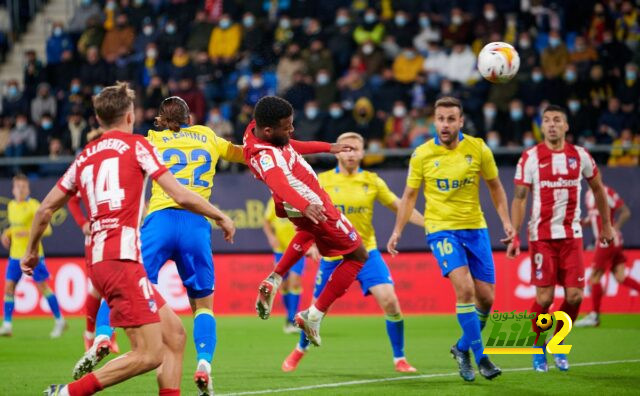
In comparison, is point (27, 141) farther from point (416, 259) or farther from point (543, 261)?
point (543, 261)

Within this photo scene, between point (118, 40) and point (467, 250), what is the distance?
1677 cm

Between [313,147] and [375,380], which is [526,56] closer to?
[375,380]

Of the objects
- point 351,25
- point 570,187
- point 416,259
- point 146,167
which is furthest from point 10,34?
point 146,167

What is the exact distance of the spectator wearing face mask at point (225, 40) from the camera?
23453 mm

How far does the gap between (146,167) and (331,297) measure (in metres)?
2.71

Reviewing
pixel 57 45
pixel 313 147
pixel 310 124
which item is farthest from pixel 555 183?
pixel 57 45

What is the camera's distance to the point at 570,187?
10586 millimetres

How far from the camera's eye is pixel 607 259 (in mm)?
15992

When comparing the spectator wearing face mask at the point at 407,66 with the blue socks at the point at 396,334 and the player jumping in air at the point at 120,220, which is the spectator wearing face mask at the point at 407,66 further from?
the player jumping in air at the point at 120,220

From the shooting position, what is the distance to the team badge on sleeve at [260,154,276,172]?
322 inches

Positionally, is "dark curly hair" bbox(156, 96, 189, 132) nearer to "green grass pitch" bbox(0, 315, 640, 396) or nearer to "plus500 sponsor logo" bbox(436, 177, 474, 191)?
"green grass pitch" bbox(0, 315, 640, 396)

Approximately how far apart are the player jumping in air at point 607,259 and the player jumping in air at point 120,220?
34.0ft

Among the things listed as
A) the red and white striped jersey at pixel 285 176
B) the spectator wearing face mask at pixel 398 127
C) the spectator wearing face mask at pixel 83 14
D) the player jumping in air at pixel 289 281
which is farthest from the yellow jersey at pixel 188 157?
the spectator wearing face mask at pixel 83 14

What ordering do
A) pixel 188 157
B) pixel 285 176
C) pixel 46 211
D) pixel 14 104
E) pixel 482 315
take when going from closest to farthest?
pixel 46 211
pixel 285 176
pixel 188 157
pixel 482 315
pixel 14 104
